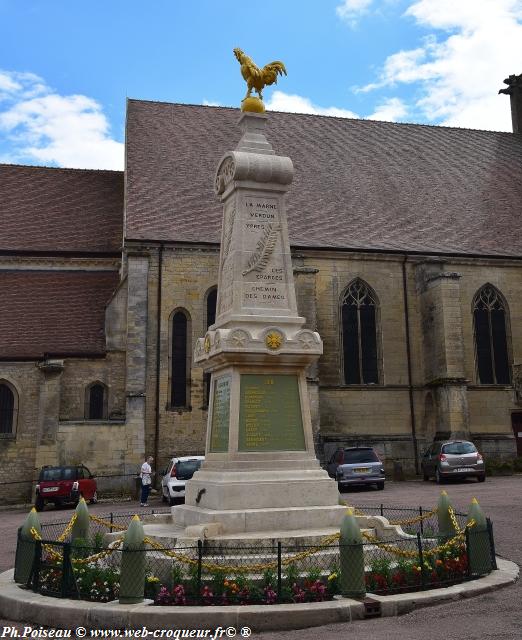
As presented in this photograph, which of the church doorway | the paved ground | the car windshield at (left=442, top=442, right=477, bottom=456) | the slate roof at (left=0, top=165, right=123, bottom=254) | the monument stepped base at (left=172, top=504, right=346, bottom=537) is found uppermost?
the slate roof at (left=0, top=165, right=123, bottom=254)

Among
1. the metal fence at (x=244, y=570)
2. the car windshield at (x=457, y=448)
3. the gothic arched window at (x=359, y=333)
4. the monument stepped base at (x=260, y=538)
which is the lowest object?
the metal fence at (x=244, y=570)

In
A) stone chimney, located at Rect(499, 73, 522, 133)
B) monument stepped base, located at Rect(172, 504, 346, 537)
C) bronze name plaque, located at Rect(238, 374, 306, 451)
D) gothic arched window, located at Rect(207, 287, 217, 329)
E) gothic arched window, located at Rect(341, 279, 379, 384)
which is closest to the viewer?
monument stepped base, located at Rect(172, 504, 346, 537)

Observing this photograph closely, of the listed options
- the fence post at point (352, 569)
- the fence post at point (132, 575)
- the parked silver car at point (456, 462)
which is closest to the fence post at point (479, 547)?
the fence post at point (352, 569)

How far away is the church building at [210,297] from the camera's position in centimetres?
2302

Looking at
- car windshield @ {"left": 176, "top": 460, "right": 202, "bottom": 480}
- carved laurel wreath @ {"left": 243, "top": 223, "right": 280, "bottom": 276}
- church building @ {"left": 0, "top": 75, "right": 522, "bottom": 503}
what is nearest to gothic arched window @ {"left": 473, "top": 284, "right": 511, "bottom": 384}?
church building @ {"left": 0, "top": 75, "right": 522, "bottom": 503}

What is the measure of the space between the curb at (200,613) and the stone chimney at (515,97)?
118 feet

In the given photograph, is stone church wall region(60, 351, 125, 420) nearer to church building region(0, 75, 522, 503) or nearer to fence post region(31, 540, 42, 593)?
church building region(0, 75, 522, 503)

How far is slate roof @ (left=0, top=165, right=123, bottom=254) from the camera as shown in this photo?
92.4 ft

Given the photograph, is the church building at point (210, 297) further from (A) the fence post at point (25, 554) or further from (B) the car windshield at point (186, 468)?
(A) the fence post at point (25, 554)

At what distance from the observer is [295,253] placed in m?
25.9

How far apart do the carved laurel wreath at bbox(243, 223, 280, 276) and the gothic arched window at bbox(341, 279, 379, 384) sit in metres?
17.7

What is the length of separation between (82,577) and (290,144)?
2716cm

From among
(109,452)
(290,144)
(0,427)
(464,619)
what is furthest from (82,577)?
(290,144)

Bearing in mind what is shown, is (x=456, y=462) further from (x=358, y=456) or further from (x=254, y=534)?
(x=254, y=534)
